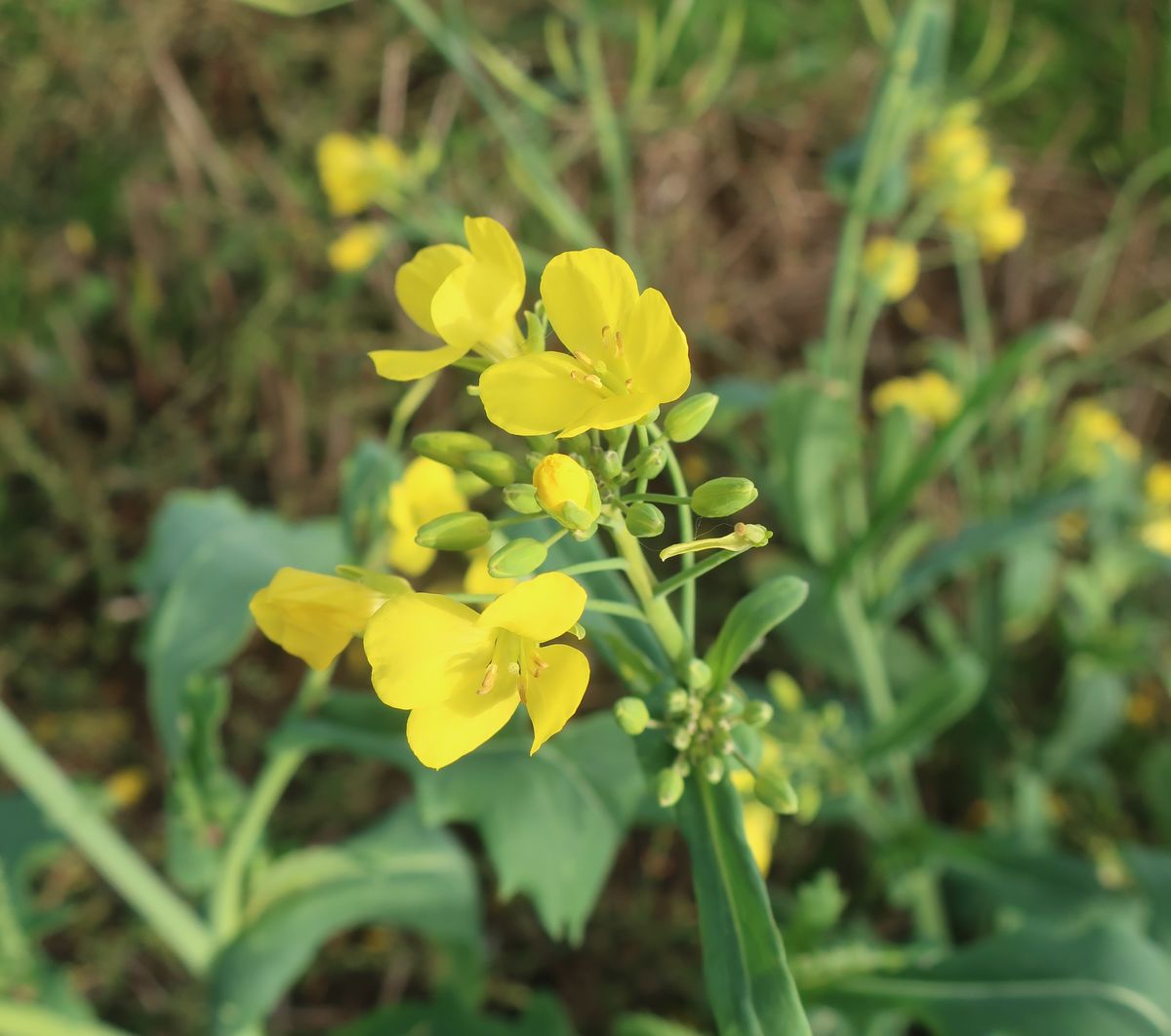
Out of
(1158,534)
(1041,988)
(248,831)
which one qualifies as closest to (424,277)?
(248,831)

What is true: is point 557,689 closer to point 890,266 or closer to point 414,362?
point 414,362

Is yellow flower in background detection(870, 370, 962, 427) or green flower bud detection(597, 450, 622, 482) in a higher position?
green flower bud detection(597, 450, 622, 482)

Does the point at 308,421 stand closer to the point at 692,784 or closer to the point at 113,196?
the point at 113,196

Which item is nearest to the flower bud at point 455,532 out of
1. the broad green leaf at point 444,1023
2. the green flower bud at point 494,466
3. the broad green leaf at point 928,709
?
the green flower bud at point 494,466

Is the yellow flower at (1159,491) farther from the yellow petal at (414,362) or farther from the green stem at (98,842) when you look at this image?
the green stem at (98,842)

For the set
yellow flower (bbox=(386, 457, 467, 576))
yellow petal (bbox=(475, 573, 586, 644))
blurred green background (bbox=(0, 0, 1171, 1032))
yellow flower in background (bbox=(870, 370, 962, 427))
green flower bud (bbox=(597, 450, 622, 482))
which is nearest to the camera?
yellow petal (bbox=(475, 573, 586, 644))

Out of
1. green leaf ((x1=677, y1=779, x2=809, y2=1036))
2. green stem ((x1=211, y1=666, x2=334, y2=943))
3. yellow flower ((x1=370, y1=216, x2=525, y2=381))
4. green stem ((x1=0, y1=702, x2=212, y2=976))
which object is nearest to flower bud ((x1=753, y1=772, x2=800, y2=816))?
green leaf ((x1=677, y1=779, x2=809, y2=1036))

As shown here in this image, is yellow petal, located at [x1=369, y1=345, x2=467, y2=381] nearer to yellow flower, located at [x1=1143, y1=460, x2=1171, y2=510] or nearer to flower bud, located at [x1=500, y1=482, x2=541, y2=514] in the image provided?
flower bud, located at [x1=500, y1=482, x2=541, y2=514]
